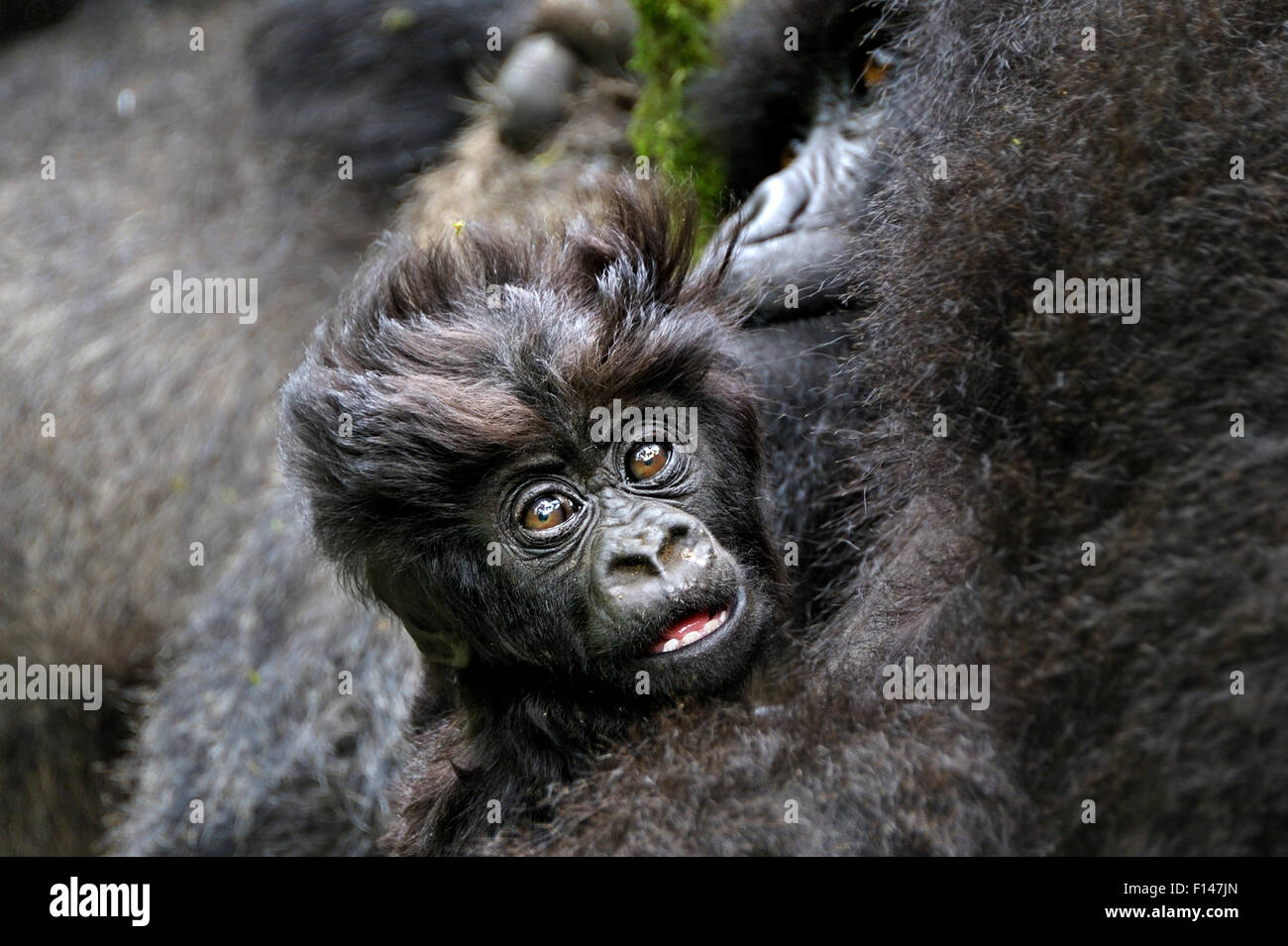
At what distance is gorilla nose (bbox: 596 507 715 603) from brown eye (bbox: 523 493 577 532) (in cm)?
11

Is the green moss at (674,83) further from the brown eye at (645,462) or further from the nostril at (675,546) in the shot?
the nostril at (675,546)

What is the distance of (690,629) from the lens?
105 inches

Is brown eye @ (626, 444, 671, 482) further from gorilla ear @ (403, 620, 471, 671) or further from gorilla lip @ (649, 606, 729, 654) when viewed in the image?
gorilla ear @ (403, 620, 471, 671)

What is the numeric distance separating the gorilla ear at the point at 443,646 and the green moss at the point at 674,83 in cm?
174

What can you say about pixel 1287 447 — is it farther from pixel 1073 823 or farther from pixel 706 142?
pixel 706 142

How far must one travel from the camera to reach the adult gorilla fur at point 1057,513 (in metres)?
1.98

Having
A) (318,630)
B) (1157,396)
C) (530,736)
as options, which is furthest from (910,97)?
(318,630)

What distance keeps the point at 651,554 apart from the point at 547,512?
0.26 meters

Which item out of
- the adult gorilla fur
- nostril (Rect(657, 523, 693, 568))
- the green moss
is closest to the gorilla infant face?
nostril (Rect(657, 523, 693, 568))

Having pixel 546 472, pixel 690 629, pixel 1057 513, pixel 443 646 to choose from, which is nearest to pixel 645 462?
pixel 546 472

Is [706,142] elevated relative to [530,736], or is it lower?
elevated

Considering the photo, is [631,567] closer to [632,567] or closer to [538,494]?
[632,567]
